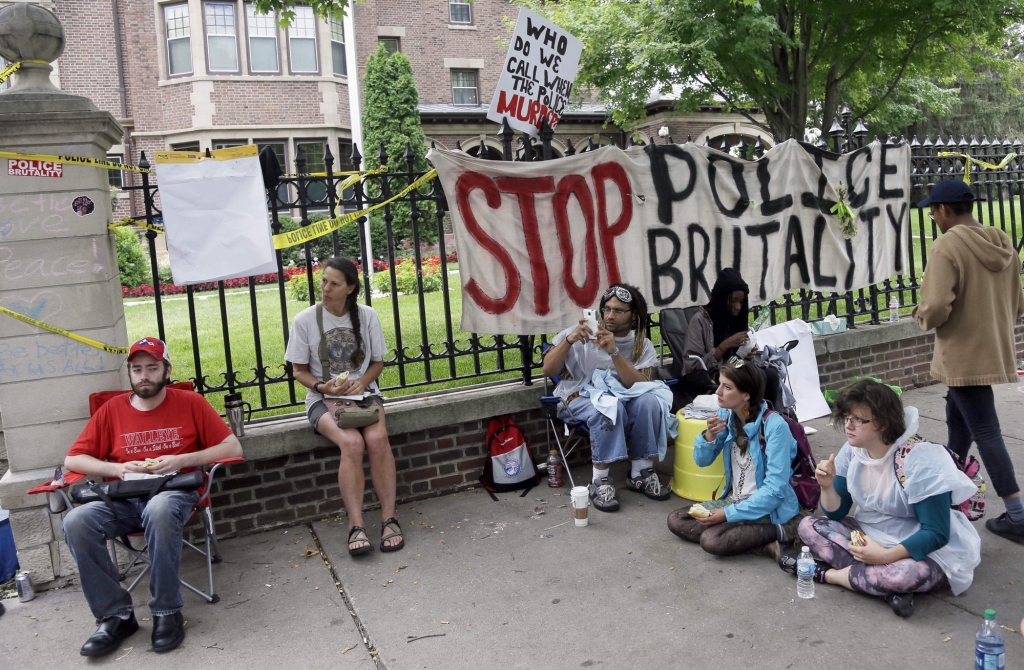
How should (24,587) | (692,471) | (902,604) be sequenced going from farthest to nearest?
(692,471) → (24,587) → (902,604)

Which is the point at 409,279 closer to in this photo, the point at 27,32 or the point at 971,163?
the point at 971,163

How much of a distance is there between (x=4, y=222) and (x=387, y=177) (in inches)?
83.2

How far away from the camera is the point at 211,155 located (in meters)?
4.52

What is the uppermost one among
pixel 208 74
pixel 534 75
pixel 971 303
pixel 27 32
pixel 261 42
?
pixel 261 42

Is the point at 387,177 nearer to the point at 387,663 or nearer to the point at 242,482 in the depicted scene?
the point at 242,482

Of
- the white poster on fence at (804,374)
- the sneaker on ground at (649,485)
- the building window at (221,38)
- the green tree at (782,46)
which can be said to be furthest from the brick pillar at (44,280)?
the building window at (221,38)

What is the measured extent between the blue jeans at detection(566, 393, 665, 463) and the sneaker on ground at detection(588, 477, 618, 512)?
15cm

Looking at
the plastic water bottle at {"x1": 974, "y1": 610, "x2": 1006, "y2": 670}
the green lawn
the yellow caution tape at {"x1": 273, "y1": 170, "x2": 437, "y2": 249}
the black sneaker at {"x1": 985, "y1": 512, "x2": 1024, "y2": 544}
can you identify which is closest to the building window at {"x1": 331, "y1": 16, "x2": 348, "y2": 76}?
the green lawn

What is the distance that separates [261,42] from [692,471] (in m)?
20.6

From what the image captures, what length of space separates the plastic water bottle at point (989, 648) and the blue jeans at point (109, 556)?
3295 millimetres

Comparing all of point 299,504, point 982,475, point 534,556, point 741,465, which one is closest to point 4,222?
point 299,504

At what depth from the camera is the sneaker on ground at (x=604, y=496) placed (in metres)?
4.79

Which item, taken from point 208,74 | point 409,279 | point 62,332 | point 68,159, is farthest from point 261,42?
point 62,332

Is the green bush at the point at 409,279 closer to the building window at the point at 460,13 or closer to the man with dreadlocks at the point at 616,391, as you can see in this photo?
the man with dreadlocks at the point at 616,391
